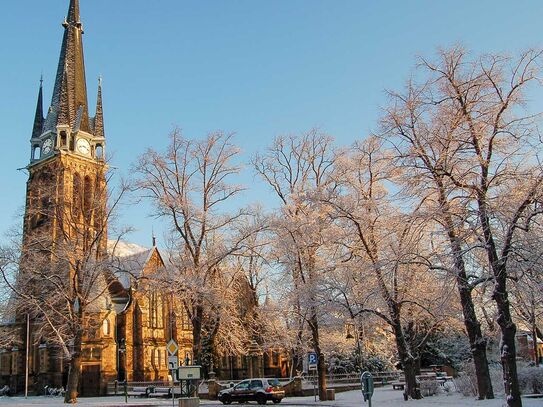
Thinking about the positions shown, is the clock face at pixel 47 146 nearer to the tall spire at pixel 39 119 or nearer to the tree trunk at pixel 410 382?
the tall spire at pixel 39 119

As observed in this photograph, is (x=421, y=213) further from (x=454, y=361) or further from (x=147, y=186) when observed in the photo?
(x=454, y=361)

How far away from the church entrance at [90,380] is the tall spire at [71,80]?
26.4m

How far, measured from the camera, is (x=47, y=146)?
64625 mm

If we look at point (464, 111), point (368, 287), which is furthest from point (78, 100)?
point (464, 111)

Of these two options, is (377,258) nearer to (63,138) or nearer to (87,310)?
(87,310)

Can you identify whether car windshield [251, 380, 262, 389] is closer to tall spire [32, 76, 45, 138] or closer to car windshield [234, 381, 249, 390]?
car windshield [234, 381, 249, 390]

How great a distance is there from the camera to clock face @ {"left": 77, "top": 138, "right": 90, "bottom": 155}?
64062 mm

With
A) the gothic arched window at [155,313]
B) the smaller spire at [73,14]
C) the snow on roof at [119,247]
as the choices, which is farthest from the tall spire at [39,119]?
the gothic arched window at [155,313]

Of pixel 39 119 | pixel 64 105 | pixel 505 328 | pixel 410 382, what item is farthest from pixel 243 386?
pixel 39 119

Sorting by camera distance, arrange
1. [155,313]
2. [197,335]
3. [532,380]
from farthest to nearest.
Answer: [155,313], [197,335], [532,380]

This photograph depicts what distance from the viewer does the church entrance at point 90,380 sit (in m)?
49.7

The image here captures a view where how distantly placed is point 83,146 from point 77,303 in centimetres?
2381

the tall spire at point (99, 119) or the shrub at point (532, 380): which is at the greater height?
the tall spire at point (99, 119)

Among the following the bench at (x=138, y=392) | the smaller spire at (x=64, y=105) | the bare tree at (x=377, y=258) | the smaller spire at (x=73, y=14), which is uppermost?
the smaller spire at (x=73, y=14)
